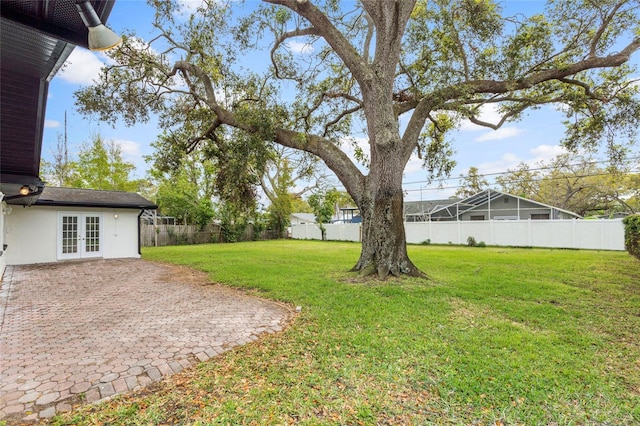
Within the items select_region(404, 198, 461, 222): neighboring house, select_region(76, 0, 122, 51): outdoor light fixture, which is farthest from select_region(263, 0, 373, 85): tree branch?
select_region(404, 198, 461, 222): neighboring house

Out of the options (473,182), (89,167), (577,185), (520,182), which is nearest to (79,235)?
(89,167)

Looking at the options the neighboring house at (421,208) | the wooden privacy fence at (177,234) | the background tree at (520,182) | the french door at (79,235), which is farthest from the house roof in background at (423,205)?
the french door at (79,235)

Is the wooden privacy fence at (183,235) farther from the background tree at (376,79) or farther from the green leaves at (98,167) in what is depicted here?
the background tree at (376,79)

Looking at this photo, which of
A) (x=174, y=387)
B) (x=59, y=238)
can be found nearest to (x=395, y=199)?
(x=174, y=387)

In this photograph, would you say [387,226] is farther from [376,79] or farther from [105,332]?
[105,332]

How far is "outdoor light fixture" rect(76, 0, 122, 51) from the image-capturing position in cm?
251

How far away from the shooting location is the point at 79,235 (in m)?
12.1

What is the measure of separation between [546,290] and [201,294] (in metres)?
7.08

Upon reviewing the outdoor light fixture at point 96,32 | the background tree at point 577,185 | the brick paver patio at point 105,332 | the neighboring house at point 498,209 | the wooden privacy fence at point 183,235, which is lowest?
the brick paver patio at point 105,332

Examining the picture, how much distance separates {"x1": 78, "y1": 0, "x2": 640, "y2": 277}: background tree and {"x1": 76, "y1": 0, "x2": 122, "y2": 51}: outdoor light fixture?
4985mm

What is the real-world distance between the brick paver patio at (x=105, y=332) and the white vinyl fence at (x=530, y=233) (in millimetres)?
15567

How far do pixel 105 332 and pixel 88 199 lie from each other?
411 inches

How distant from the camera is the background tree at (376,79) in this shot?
7.03 meters

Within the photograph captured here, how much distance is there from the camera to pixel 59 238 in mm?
11625
